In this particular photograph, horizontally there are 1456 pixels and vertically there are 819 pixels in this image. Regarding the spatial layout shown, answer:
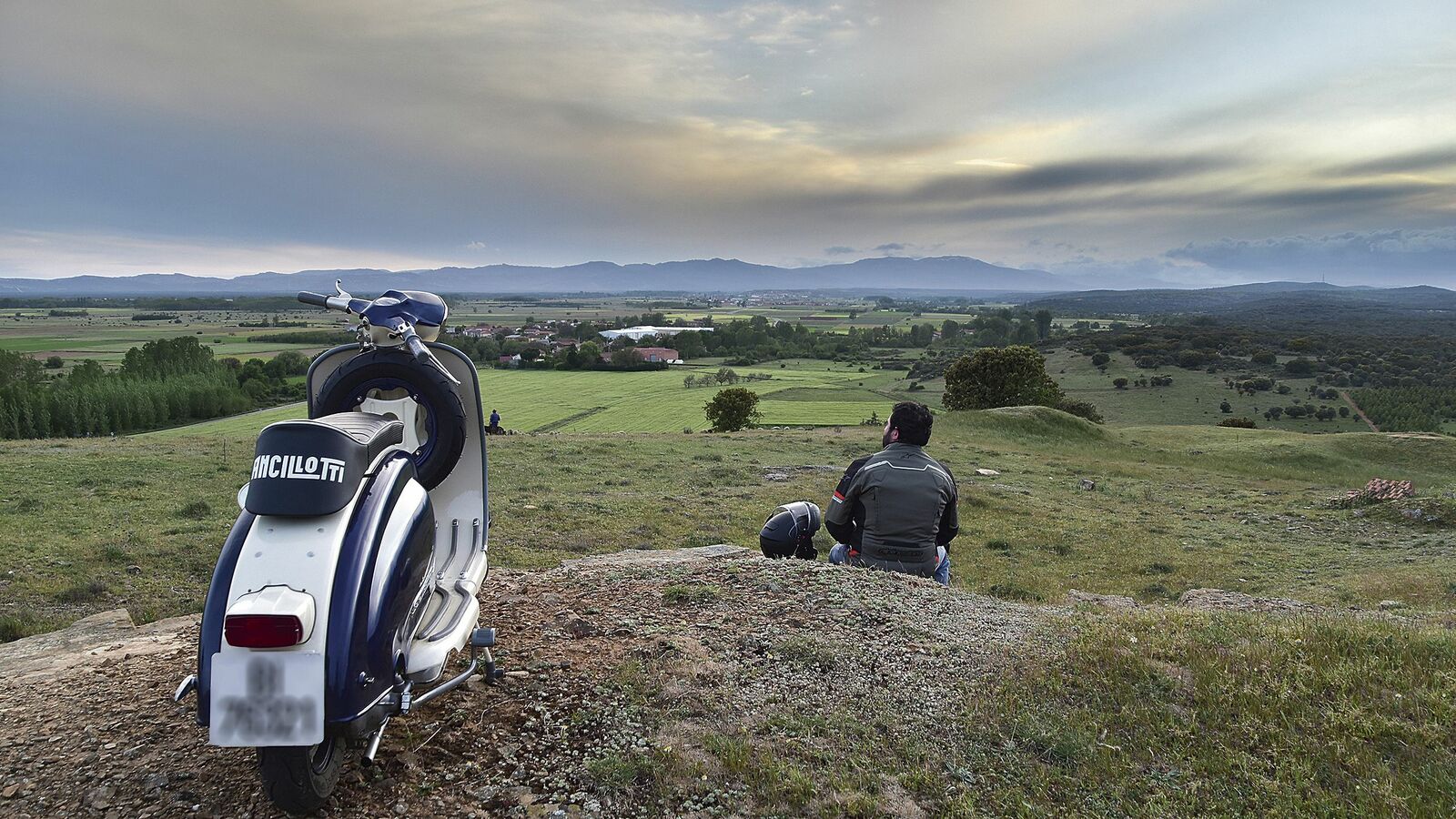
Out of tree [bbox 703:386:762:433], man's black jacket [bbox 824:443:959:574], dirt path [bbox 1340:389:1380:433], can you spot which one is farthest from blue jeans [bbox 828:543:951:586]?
dirt path [bbox 1340:389:1380:433]

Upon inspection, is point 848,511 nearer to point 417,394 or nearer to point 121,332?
point 417,394

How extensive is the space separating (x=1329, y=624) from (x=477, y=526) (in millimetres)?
6228

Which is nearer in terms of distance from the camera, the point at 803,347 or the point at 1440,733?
the point at 1440,733

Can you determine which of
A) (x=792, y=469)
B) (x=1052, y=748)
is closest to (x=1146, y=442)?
(x=792, y=469)

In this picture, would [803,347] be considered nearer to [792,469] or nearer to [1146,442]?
[1146,442]

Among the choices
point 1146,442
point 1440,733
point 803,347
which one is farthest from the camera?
point 803,347

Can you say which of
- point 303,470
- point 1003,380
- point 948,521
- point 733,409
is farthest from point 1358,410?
point 303,470

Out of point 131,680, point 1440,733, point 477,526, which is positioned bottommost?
point 131,680

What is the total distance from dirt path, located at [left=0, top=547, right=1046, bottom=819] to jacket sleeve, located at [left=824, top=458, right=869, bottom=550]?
1.43ft

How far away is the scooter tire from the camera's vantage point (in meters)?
3.08

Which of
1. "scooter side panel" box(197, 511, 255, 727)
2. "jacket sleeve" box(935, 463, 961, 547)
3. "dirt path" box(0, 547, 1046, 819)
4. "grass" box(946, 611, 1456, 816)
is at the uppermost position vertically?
"scooter side panel" box(197, 511, 255, 727)

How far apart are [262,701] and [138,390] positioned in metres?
60.6

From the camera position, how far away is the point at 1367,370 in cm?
8212

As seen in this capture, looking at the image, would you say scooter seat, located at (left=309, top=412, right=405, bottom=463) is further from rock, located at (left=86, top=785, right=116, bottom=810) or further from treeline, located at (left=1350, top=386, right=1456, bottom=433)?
treeline, located at (left=1350, top=386, right=1456, bottom=433)
